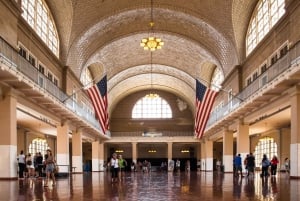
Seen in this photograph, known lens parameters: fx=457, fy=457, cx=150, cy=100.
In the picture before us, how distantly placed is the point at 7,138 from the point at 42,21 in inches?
428

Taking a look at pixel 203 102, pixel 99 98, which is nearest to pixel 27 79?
pixel 99 98

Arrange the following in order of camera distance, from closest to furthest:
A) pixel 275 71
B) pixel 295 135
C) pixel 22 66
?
1. pixel 295 135
2. pixel 22 66
3. pixel 275 71

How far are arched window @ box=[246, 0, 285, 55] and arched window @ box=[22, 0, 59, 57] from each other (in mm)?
14205

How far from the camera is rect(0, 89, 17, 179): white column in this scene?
21.7 m

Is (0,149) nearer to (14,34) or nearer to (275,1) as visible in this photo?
(14,34)

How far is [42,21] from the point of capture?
30.2 m

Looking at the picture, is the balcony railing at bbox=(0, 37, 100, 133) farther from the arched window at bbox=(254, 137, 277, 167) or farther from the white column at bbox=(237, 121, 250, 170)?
the arched window at bbox=(254, 137, 277, 167)

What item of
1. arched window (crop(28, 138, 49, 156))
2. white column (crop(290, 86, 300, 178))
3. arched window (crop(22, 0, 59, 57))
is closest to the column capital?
white column (crop(290, 86, 300, 178))

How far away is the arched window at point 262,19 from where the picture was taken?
87.1 ft

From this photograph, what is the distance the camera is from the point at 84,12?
32969 millimetres

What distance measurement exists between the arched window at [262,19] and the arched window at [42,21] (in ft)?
46.6

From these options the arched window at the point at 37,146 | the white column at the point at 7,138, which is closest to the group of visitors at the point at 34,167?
the white column at the point at 7,138

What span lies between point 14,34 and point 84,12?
420 inches

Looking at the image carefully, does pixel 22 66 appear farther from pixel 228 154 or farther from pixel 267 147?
pixel 267 147
